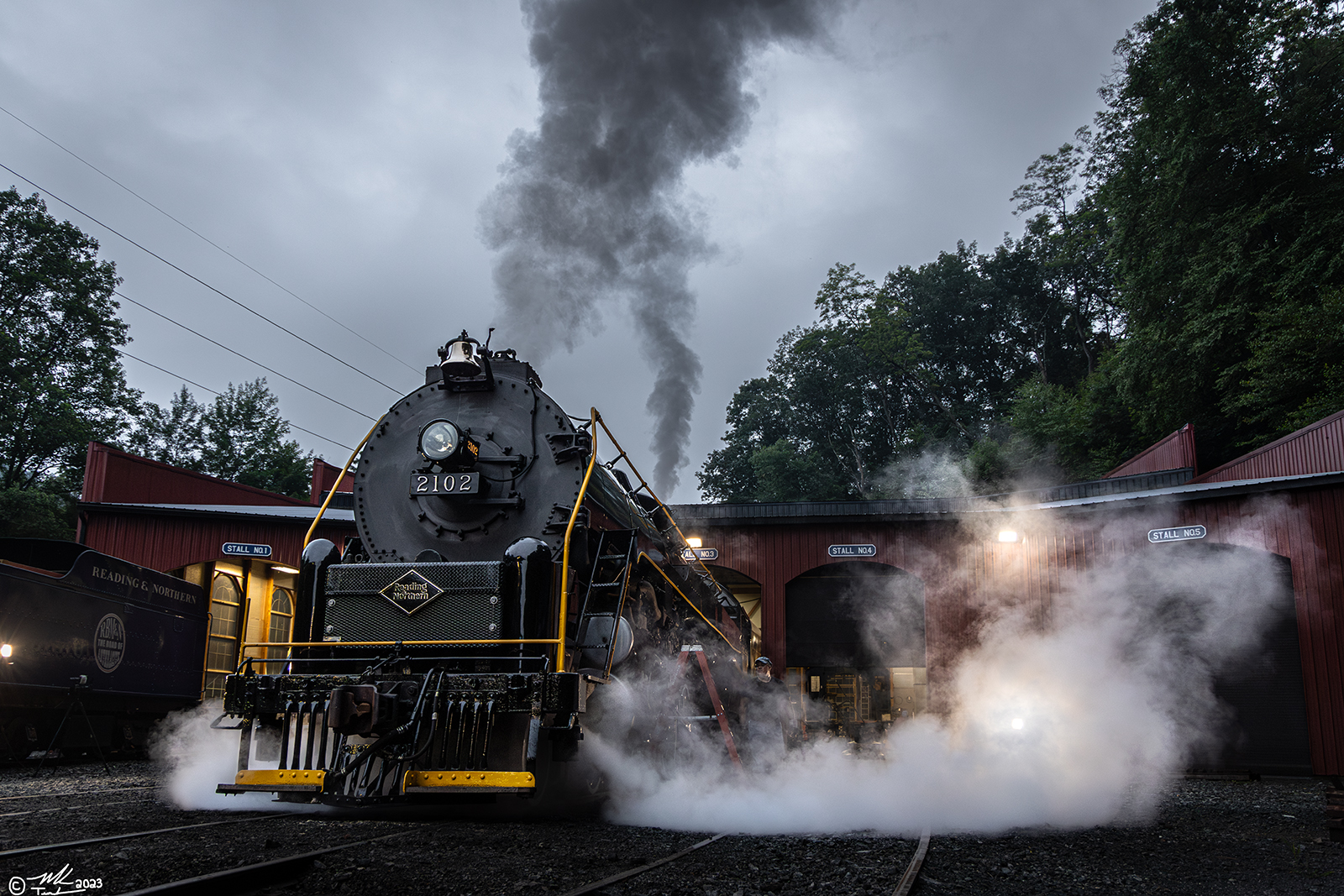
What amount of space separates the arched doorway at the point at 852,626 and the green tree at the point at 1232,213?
12089mm

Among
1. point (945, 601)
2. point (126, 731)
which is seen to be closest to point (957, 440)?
point (945, 601)

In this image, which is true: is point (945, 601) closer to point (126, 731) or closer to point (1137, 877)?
point (1137, 877)

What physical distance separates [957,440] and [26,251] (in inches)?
1534

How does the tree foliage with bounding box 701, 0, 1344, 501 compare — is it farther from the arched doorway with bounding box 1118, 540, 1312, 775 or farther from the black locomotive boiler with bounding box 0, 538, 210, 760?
the black locomotive boiler with bounding box 0, 538, 210, 760

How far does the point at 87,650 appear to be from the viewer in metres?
11.0

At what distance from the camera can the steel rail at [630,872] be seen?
3848 mm

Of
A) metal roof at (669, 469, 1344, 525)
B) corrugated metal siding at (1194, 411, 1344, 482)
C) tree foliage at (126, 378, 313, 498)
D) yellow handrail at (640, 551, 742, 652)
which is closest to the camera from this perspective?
yellow handrail at (640, 551, 742, 652)

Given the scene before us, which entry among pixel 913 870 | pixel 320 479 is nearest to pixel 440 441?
pixel 913 870

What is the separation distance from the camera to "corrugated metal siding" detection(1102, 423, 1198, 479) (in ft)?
69.0

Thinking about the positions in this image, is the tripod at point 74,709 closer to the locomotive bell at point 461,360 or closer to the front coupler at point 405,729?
the front coupler at point 405,729

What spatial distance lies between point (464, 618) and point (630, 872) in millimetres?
2274

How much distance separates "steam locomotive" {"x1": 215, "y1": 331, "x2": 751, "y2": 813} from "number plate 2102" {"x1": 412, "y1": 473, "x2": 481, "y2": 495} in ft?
0.03

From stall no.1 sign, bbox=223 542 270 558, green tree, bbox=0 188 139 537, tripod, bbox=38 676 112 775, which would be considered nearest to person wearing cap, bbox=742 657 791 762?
tripod, bbox=38 676 112 775

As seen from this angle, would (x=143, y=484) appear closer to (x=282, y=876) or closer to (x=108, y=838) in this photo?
(x=108, y=838)
